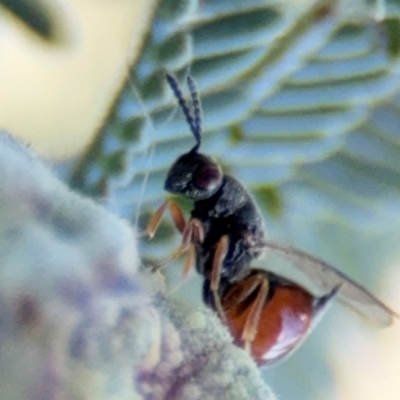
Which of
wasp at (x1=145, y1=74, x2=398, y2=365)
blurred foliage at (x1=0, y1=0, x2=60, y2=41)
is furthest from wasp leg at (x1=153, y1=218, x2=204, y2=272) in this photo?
blurred foliage at (x1=0, y1=0, x2=60, y2=41)

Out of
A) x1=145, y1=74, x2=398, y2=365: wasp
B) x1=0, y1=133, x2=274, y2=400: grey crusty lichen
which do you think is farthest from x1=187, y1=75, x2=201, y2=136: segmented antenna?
x1=0, y1=133, x2=274, y2=400: grey crusty lichen

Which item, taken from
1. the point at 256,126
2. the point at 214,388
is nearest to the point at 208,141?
the point at 256,126

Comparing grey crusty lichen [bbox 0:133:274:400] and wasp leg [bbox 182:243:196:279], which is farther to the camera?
wasp leg [bbox 182:243:196:279]

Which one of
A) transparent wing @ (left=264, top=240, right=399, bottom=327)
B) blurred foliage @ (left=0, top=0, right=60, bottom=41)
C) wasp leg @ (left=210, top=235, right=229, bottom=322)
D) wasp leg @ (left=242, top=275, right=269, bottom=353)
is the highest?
blurred foliage @ (left=0, top=0, right=60, bottom=41)

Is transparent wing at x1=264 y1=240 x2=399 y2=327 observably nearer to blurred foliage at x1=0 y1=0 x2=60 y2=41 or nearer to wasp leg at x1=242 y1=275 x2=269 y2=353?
wasp leg at x1=242 y1=275 x2=269 y2=353

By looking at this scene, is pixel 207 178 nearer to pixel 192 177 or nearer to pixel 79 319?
pixel 192 177

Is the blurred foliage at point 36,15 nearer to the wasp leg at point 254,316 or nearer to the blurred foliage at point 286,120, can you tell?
the blurred foliage at point 286,120

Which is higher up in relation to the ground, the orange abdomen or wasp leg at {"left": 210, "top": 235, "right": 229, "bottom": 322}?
wasp leg at {"left": 210, "top": 235, "right": 229, "bottom": 322}

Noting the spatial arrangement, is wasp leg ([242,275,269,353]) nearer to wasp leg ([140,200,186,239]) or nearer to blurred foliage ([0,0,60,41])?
wasp leg ([140,200,186,239])

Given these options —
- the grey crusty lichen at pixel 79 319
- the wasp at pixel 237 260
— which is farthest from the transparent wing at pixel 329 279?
the grey crusty lichen at pixel 79 319
